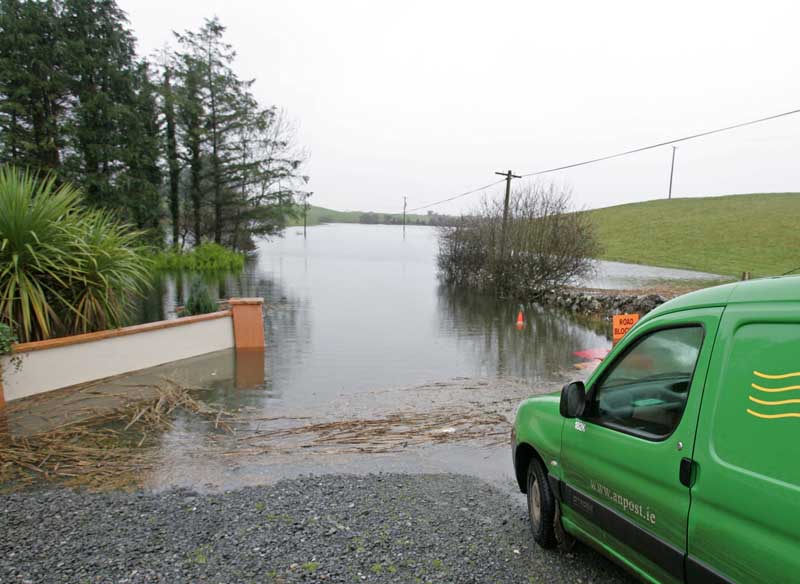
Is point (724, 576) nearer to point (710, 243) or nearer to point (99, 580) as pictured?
point (99, 580)

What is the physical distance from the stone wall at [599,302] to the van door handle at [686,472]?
16456 millimetres

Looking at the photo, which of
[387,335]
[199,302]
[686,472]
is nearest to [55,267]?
[199,302]

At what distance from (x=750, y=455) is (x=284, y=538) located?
3.02 meters

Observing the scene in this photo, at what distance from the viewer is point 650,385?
334 cm

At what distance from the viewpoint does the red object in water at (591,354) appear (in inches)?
515

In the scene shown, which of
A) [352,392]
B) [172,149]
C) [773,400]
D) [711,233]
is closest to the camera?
[773,400]

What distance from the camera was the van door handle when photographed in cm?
243

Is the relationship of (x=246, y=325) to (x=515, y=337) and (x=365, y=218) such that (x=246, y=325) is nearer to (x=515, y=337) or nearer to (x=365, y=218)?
(x=515, y=337)

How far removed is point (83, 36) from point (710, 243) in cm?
5033

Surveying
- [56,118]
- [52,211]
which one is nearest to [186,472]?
[52,211]

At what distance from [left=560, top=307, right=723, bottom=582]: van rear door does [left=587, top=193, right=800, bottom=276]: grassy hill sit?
29.1m

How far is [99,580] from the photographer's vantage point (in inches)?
134

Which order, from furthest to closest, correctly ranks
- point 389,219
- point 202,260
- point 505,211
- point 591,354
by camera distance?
point 389,219, point 202,260, point 505,211, point 591,354

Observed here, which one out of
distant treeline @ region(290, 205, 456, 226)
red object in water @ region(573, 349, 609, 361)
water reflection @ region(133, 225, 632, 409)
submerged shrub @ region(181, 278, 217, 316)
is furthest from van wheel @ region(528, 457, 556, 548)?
distant treeline @ region(290, 205, 456, 226)
